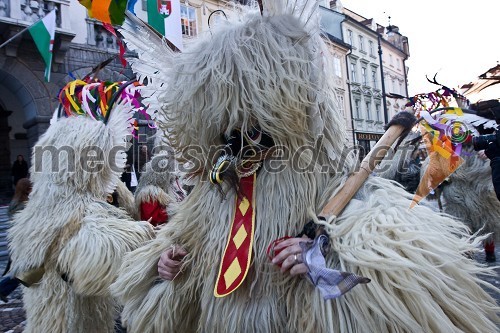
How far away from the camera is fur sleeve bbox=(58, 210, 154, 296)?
2107 mm

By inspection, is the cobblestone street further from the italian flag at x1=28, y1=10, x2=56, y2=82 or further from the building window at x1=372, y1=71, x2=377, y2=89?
the building window at x1=372, y1=71, x2=377, y2=89

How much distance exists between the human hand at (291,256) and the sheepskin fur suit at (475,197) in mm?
4120

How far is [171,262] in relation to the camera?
5.20 feet

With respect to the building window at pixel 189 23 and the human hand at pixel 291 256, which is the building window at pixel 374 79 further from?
the human hand at pixel 291 256

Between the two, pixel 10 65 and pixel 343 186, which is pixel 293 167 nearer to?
pixel 343 186

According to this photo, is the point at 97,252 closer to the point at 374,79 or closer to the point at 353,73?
the point at 353,73

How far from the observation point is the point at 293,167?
144 centimetres

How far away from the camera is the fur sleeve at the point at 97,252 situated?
2107 millimetres

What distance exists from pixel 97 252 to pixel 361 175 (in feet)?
4.83

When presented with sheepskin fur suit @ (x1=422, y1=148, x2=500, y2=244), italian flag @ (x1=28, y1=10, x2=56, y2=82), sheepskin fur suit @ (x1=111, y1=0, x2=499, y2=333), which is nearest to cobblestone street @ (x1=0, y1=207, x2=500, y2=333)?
sheepskin fur suit @ (x1=422, y1=148, x2=500, y2=244)

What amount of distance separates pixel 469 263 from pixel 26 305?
2.39 meters

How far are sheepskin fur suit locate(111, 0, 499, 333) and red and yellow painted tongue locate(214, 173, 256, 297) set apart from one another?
3cm

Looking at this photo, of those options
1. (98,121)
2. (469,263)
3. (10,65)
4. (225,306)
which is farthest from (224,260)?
(10,65)

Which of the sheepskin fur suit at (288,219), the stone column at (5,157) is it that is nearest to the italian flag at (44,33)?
the stone column at (5,157)
